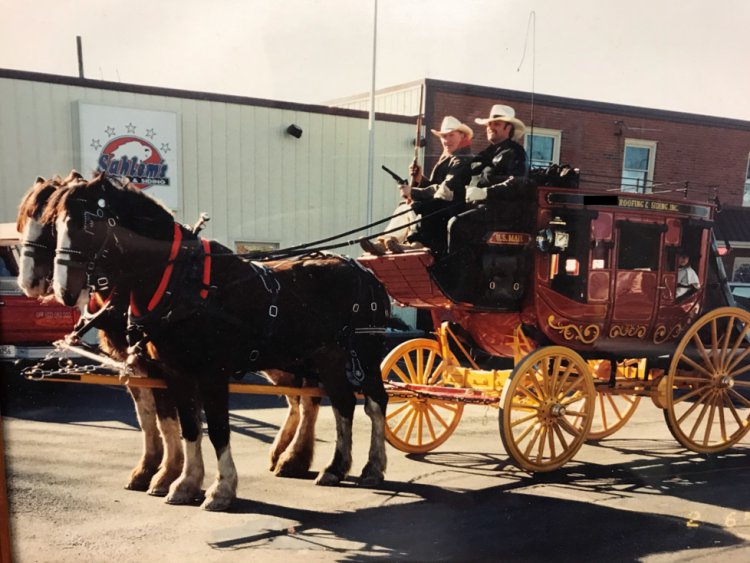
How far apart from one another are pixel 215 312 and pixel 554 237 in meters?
2.07

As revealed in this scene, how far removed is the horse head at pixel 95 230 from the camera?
2.76 m

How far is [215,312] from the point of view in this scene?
3.38 m

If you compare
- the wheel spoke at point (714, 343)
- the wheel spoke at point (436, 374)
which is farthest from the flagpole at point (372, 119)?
the wheel spoke at point (714, 343)

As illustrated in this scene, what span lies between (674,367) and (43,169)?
13.0 ft

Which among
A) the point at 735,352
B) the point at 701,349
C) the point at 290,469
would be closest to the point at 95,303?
the point at 290,469

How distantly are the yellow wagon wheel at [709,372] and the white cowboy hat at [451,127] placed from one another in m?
2.21

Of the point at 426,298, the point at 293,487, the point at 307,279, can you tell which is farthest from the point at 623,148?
the point at 293,487

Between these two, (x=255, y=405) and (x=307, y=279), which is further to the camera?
(x=255, y=405)

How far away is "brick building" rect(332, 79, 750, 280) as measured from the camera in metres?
3.45

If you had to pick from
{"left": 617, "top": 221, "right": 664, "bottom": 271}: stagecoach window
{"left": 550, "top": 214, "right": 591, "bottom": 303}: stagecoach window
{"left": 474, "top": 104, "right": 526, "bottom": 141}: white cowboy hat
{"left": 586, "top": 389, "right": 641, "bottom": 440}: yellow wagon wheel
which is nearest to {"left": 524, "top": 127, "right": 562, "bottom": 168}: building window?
{"left": 474, "top": 104, "right": 526, "bottom": 141}: white cowboy hat

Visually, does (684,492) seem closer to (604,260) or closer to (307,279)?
(604,260)

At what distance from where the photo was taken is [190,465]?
3402 millimetres

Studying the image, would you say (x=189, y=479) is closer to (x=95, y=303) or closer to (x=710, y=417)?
(x=95, y=303)

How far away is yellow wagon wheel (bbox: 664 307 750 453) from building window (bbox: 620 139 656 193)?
1.18 metres
